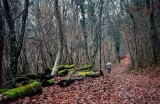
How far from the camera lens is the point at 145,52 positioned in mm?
26750

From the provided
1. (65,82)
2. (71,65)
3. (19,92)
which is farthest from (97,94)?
(71,65)

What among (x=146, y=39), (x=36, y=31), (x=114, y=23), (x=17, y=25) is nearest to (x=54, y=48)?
(x=36, y=31)

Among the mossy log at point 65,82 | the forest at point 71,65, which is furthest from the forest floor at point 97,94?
the mossy log at point 65,82

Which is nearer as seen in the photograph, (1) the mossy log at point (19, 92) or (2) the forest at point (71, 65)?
(1) the mossy log at point (19, 92)

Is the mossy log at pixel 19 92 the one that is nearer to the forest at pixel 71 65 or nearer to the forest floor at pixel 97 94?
the forest at pixel 71 65

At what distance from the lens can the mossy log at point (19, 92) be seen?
36.2 ft

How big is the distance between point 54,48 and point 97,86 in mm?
20773

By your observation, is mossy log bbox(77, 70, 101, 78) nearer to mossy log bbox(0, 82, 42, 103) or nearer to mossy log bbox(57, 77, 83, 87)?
mossy log bbox(57, 77, 83, 87)

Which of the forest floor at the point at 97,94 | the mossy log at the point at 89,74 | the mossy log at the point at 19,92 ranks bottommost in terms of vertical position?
the forest floor at the point at 97,94

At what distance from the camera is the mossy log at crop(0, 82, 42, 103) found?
11032 mm

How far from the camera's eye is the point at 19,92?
12.0 metres

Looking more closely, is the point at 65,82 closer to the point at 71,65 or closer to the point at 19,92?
the point at 19,92

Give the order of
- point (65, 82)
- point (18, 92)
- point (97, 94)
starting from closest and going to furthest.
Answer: point (18, 92) → point (97, 94) → point (65, 82)

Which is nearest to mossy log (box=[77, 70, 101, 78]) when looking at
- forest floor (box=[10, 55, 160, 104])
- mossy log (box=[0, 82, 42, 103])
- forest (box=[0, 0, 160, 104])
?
forest (box=[0, 0, 160, 104])
